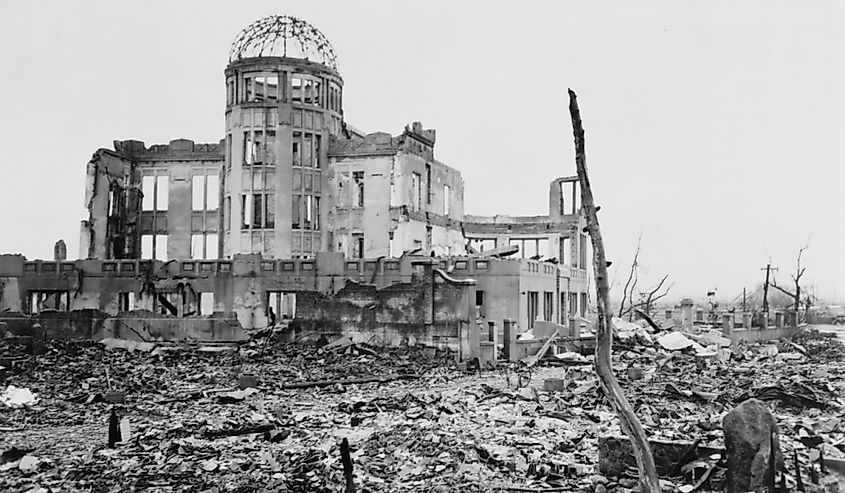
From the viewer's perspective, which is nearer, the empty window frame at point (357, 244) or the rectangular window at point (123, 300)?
the rectangular window at point (123, 300)

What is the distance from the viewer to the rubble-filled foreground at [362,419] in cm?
1079

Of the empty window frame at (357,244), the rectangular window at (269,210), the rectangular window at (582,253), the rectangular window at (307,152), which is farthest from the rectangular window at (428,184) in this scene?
the rectangular window at (582,253)

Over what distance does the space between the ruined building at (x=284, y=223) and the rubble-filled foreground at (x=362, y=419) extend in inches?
331

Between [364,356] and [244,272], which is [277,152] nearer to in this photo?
[244,272]

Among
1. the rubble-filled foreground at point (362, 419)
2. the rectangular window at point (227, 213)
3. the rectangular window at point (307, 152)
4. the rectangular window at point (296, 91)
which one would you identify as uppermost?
the rectangular window at point (296, 91)

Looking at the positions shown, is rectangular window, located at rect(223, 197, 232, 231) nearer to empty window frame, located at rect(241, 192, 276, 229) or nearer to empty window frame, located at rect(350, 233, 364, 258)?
empty window frame, located at rect(241, 192, 276, 229)

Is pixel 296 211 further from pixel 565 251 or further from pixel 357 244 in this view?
A: pixel 565 251

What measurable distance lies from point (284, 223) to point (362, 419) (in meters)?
27.9

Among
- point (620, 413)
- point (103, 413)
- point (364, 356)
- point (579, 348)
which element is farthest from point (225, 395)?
point (579, 348)

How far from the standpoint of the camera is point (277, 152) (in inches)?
1682

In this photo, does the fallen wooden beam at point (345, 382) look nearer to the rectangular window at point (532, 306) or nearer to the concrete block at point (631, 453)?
the concrete block at point (631, 453)

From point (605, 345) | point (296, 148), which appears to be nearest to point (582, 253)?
point (296, 148)

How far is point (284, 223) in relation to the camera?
42.7 m

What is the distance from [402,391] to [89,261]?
22.5 meters
